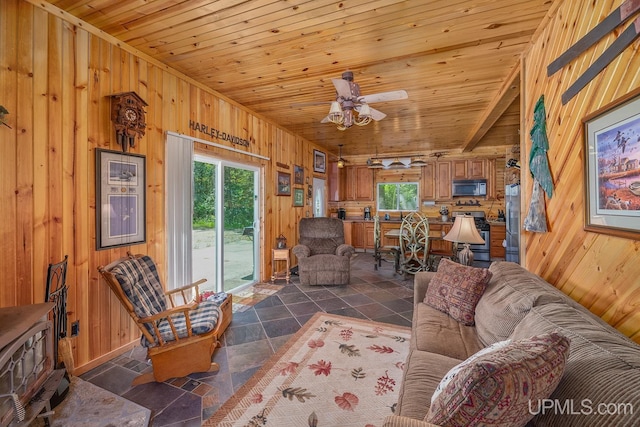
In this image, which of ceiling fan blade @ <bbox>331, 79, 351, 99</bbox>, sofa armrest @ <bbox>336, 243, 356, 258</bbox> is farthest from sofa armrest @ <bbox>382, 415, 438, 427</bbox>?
sofa armrest @ <bbox>336, 243, 356, 258</bbox>

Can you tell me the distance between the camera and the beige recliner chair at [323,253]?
4.03 m

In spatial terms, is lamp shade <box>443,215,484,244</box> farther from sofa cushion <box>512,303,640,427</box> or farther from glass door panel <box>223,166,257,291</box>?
glass door panel <box>223,166,257,291</box>

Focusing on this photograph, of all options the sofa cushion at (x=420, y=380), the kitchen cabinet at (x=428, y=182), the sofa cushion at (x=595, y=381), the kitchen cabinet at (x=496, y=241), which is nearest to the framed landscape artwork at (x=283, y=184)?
the sofa cushion at (x=420, y=380)

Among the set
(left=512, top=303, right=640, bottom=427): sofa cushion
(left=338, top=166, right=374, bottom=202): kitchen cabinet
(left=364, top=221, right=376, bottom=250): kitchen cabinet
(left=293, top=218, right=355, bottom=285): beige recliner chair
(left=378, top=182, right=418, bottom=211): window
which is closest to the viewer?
(left=512, top=303, right=640, bottom=427): sofa cushion

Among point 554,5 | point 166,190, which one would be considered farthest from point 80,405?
point 554,5

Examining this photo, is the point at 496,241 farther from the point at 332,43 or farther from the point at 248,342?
the point at 248,342

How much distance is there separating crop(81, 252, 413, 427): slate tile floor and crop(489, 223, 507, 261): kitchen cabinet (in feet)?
8.66

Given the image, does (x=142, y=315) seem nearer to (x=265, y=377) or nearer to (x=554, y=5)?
(x=265, y=377)

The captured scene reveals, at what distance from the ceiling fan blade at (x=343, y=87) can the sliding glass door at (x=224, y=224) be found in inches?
71.2

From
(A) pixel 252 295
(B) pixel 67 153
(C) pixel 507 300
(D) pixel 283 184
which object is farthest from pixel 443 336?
(D) pixel 283 184

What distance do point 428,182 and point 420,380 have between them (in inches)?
245

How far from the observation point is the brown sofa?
2.47 feet

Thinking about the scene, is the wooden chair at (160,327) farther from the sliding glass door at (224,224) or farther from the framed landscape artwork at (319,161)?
the framed landscape artwork at (319,161)

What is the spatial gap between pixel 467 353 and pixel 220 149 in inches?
127
